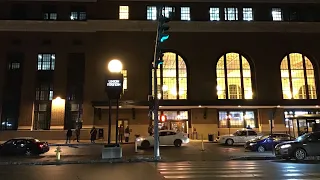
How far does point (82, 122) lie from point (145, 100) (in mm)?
8297

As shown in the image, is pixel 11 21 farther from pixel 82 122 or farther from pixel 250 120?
pixel 250 120

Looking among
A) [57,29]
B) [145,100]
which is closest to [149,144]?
[145,100]

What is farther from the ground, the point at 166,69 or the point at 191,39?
the point at 191,39

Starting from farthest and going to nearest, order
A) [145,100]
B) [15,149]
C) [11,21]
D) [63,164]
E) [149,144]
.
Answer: [11,21] → [145,100] → [149,144] → [15,149] → [63,164]

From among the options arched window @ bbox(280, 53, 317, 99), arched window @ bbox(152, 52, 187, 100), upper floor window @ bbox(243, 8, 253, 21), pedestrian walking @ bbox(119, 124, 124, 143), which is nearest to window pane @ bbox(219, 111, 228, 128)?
arched window @ bbox(152, 52, 187, 100)

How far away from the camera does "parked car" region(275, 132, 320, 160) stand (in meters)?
16.4

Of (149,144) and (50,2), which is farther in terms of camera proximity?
(50,2)

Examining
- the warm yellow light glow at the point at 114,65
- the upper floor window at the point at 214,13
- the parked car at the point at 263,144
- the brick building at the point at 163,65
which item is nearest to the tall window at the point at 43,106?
the brick building at the point at 163,65

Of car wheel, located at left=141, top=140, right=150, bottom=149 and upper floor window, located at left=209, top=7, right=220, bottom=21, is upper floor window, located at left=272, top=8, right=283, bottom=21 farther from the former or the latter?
car wheel, located at left=141, top=140, right=150, bottom=149

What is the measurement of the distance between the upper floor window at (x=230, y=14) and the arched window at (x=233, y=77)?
5183mm

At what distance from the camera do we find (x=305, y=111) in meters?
37.5

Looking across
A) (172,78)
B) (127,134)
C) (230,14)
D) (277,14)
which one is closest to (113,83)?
(127,134)

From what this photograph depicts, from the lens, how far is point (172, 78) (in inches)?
1470

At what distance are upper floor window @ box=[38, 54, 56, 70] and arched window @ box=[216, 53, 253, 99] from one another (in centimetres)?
2175
